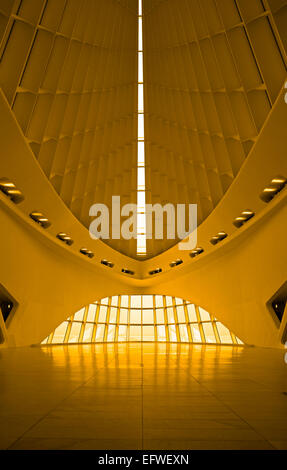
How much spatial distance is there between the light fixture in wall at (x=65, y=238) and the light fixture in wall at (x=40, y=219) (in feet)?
9.14

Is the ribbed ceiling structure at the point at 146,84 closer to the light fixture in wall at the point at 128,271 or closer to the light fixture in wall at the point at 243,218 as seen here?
the light fixture in wall at the point at 243,218

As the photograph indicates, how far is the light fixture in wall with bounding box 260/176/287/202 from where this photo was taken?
20.4 metres

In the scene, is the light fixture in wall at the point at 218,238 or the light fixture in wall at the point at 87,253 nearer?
the light fixture in wall at the point at 218,238

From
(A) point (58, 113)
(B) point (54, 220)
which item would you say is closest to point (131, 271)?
(B) point (54, 220)

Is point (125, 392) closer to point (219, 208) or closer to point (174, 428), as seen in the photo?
point (174, 428)

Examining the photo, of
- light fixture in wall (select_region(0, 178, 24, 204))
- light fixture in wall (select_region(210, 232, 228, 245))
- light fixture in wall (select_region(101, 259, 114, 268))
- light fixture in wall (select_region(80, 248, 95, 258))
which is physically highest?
light fixture in wall (select_region(0, 178, 24, 204))

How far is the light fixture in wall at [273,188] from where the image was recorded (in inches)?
802

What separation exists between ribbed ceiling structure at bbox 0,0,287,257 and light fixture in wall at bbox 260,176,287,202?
7.39 feet

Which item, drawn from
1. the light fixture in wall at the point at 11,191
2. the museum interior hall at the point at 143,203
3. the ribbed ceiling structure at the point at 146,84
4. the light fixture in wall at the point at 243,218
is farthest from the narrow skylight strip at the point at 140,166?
the light fixture in wall at the point at 11,191

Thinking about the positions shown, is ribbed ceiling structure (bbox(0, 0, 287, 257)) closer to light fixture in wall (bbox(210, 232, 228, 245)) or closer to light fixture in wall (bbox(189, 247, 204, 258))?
light fixture in wall (bbox(210, 232, 228, 245))

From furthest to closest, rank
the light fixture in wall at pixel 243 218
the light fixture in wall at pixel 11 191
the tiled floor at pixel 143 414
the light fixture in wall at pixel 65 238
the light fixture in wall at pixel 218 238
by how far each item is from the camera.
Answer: the light fixture in wall at pixel 65 238, the light fixture in wall at pixel 218 238, the light fixture in wall at pixel 243 218, the light fixture in wall at pixel 11 191, the tiled floor at pixel 143 414

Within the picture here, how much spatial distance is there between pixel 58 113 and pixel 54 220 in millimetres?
7956

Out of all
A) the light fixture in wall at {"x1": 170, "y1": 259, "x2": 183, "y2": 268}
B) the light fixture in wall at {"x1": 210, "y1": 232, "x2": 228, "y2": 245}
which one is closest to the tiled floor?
the light fixture in wall at {"x1": 210, "y1": 232, "x2": 228, "y2": 245}

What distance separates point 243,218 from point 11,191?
A: 13.6 m
